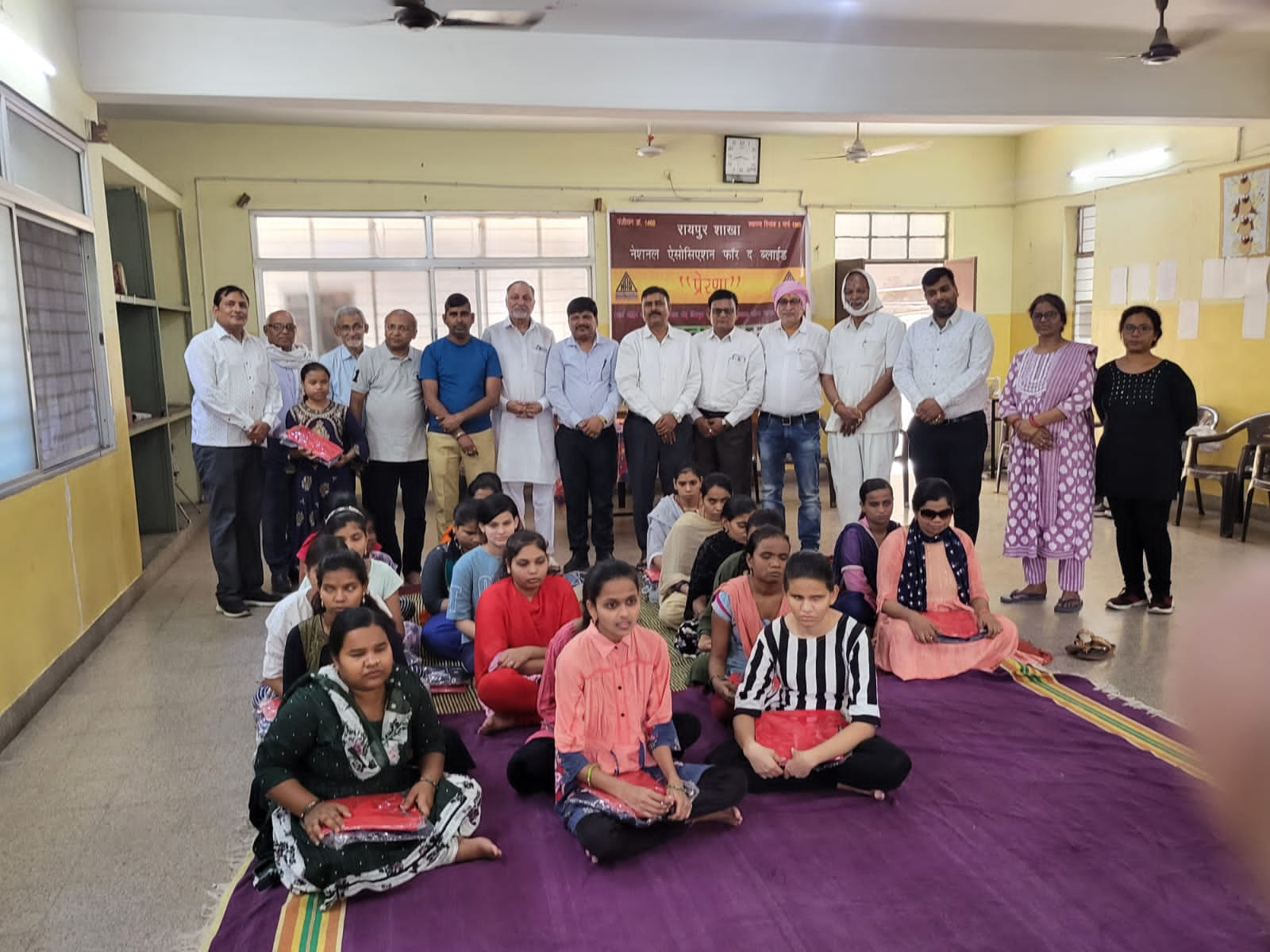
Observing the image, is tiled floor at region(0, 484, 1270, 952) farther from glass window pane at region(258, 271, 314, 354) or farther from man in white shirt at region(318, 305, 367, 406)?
glass window pane at region(258, 271, 314, 354)

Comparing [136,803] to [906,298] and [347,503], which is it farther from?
[906,298]

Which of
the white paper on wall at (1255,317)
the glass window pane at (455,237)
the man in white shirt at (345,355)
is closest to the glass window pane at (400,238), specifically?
the glass window pane at (455,237)

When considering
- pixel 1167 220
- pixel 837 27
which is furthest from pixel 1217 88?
pixel 837 27

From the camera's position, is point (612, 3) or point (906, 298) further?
point (906, 298)

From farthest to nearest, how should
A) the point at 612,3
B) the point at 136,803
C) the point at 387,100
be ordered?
the point at 387,100
the point at 612,3
the point at 136,803

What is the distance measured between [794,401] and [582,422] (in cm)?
120

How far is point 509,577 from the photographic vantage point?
329cm

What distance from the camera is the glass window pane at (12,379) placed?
12.0ft

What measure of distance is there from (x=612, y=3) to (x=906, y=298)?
5.60 m

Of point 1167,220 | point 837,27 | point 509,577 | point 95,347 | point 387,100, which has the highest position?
point 837,27

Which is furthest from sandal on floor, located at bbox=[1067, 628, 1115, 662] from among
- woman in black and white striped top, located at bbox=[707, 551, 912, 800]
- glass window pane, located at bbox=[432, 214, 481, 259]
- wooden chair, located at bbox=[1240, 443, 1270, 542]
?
glass window pane, located at bbox=[432, 214, 481, 259]

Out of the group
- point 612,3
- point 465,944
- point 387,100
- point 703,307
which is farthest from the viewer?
point 703,307

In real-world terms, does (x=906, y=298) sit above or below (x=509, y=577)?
above

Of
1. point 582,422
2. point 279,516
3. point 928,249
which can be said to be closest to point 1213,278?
point 928,249
